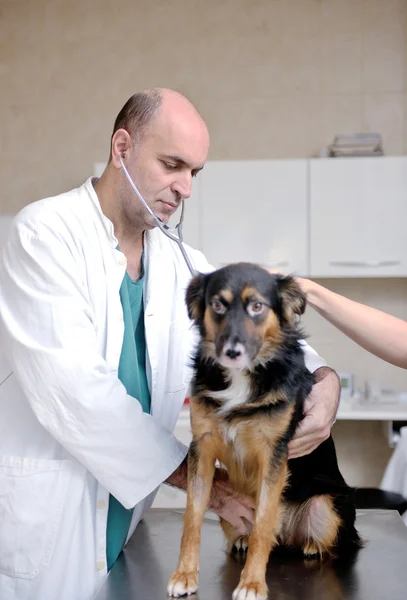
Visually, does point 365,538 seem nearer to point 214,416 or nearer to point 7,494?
point 214,416

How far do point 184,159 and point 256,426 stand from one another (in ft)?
2.08

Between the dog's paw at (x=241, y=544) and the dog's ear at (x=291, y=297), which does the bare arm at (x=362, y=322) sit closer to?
the dog's ear at (x=291, y=297)

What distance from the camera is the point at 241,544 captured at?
62.7 inches

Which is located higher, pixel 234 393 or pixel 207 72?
pixel 207 72

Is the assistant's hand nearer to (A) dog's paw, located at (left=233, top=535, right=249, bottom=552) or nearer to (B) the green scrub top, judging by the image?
(A) dog's paw, located at (left=233, top=535, right=249, bottom=552)

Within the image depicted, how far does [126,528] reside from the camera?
5.55ft

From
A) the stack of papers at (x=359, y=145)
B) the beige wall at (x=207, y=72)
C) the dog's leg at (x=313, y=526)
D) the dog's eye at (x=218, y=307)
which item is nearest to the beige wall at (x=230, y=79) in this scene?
the beige wall at (x=207, y=72)

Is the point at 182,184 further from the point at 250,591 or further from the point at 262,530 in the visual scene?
the point at 250,591

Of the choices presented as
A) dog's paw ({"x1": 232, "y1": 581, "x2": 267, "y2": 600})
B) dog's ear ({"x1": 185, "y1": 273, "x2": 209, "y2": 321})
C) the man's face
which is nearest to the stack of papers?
the man's face

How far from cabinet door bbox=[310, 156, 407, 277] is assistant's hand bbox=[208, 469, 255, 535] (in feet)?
8.60

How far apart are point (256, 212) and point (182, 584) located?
2.92 meters

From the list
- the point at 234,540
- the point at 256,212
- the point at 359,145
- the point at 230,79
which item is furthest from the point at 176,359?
the point at 230,79

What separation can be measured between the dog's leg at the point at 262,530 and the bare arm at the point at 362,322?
390mm

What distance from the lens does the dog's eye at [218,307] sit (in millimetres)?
1421
